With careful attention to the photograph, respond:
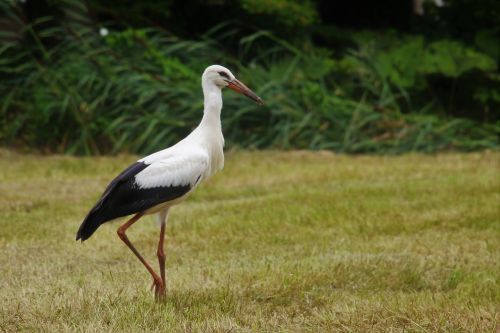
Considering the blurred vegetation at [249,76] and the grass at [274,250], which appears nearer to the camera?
the grass at [274,250]

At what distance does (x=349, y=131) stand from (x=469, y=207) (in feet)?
13.0

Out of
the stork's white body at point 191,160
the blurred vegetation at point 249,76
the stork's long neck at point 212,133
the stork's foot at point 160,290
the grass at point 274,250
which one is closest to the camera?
the grass at point 274,250

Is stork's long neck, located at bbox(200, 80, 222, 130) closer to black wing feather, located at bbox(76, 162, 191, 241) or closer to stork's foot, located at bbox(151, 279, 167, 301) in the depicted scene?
black wing feather, located at bbox(76, 162, 191, 241)

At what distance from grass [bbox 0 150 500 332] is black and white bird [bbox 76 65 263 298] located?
373mm

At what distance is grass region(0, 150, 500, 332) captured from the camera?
16.2ft

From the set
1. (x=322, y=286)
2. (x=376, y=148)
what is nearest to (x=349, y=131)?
(x=376, y=148)

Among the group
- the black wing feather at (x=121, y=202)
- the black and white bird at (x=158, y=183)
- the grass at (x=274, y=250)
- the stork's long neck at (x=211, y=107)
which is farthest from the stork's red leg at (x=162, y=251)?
the stork's long neck at (x=211, y=107)

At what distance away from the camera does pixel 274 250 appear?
23.2 ft

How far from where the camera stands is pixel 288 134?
12.3 meters

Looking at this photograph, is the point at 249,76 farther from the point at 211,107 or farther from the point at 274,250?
the point at 211,107

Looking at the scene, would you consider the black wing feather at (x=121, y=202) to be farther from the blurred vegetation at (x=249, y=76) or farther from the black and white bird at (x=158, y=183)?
the blurred vegetation at (x=249, y=76)

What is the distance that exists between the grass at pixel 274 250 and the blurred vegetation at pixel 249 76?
849mm

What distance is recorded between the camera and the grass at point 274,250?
16.2ft

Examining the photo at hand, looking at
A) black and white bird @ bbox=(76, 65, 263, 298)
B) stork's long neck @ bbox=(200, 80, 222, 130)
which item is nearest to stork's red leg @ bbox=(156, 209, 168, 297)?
black and white bird @ bbox=(76, 65, 263, 298)
